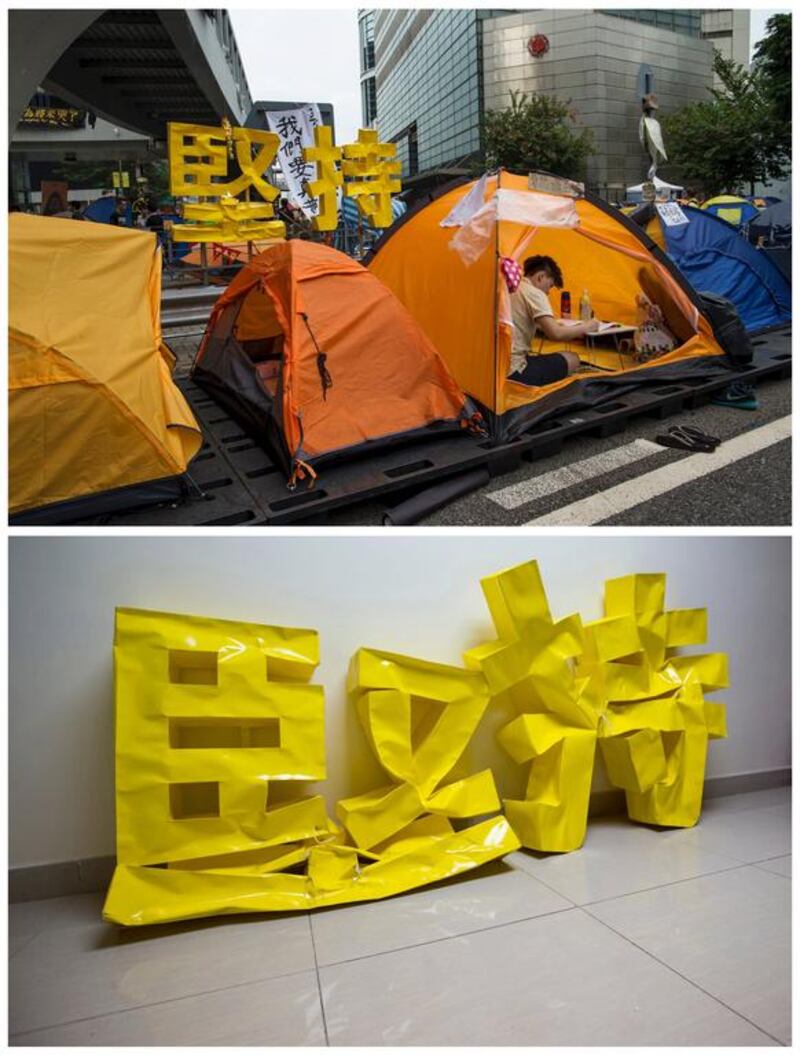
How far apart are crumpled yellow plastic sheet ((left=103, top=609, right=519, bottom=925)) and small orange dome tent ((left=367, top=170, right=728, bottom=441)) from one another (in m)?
1.96

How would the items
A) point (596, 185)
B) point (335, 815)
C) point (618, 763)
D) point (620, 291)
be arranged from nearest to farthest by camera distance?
point (335, 815)
point (618, 763)
point (620, 291)
point (596, 185)

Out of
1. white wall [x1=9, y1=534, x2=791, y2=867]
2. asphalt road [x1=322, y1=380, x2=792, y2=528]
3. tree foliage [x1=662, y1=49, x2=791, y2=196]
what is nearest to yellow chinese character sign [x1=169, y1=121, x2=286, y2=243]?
asphalt road [x1=322, y1=380, x2=792, y2=528]

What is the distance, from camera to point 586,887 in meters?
2.66

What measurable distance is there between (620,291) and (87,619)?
17.5ft

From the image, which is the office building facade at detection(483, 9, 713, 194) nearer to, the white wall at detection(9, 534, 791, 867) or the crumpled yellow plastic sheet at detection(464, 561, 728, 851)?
the white wall at detection(9, 534, 791, 867)

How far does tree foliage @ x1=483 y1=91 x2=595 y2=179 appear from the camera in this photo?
2867 centimetres

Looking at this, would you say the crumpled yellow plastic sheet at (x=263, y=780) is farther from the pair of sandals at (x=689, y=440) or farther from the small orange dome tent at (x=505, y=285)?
the pair of sandals at (x=689, y=440)

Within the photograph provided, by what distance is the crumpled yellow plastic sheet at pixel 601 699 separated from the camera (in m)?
2.97

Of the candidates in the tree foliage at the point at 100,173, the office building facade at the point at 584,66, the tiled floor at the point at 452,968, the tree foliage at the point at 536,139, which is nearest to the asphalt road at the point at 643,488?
the tiled floor at the point at 452,968

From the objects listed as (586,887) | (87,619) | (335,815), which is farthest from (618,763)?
(87,619)

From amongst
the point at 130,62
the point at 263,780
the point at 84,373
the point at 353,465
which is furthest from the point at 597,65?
the point at 263,780

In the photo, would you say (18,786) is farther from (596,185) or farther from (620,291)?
(596,185)

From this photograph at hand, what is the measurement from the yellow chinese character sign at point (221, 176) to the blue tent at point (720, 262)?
389 centimetres

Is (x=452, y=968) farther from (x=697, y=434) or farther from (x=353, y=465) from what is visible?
(x=697, y=434)
